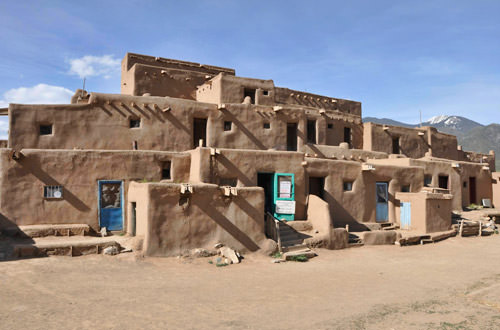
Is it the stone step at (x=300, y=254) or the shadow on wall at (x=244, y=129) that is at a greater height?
the shadow on wall at (x=244, y=129)

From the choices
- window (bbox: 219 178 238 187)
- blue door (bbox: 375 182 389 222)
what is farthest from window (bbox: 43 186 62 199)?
blue door (bbox: 375 182 389 222)

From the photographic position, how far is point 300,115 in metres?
22.0

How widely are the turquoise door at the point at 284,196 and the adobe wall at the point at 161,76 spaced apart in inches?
376

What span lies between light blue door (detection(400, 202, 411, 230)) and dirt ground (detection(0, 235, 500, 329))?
5.09m

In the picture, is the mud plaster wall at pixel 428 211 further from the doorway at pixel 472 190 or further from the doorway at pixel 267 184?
the doorway at pixel 472 190

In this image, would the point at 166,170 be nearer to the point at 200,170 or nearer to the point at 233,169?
the point at 200,170

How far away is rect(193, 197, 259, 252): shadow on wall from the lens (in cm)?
1318

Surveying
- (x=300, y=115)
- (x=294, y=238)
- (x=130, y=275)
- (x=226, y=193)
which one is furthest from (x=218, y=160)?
(x=300, y=115)

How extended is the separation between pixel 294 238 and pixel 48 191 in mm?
9599

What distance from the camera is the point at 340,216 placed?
17922 mm

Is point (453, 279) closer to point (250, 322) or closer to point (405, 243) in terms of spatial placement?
point (405, 243)

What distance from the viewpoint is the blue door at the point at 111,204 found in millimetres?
15305

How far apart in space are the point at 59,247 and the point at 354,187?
1275 centimetres

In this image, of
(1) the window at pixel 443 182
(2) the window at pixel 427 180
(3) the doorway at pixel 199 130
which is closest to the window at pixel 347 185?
(2) the window at pixel 427 180
